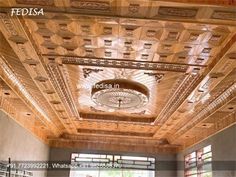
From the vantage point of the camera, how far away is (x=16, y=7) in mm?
3500

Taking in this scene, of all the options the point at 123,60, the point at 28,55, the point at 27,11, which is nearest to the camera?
the point at 27,11

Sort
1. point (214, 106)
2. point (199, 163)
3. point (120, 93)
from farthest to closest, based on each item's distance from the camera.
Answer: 1. point (199, 163)
2. point (214, 106)
3. point (120, 93)

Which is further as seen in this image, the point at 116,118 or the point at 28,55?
the point at 116,118

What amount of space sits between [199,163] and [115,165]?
3.73 metres

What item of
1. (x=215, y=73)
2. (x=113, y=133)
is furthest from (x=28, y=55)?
(x=113, y=133)

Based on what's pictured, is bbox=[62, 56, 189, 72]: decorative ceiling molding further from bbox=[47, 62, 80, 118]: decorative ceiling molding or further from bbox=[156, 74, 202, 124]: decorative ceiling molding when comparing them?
bbox=[156, 74, 202, 124]: decorative ceiling molding

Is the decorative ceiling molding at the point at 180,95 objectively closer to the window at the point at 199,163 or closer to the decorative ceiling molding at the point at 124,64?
the decorative ceiling molding at the point at 124,64

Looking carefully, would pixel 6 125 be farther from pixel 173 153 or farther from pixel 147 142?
pixel 173 153

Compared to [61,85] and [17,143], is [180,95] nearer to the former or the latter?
[61,85]

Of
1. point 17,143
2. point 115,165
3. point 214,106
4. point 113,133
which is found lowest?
point 115,165

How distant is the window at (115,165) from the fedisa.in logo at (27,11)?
9.43 m

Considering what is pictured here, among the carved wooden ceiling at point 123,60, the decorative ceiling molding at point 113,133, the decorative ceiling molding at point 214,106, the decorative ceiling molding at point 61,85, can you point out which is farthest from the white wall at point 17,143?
the decorative ceiling molding at point 214,106

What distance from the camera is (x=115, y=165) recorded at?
1245 centimetres

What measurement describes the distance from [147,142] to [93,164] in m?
2.28
